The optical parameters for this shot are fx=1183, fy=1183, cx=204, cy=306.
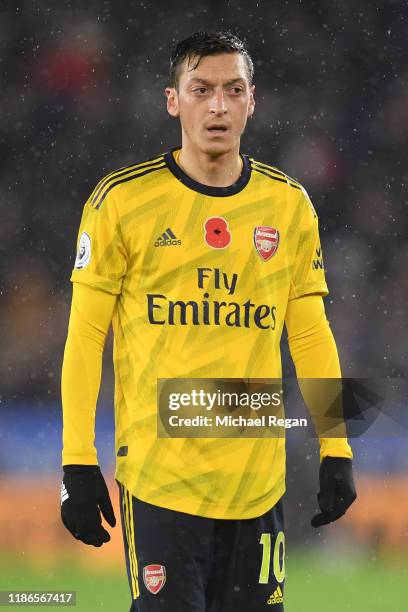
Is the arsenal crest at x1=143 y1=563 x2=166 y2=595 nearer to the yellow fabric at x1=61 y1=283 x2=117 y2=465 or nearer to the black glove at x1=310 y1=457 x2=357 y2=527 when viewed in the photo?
the yellow fabric at x1=61 y1=283 x2=117 y2=465

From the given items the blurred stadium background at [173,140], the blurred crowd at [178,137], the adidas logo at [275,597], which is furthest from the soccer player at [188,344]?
the blurred crowd at [178,137]

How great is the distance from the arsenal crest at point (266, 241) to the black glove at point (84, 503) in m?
0.71

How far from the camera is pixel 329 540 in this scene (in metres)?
5.97

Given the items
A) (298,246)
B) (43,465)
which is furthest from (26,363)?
(298,246)

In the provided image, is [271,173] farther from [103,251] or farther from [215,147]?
[103,251]

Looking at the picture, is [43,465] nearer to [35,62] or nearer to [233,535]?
[35,62]

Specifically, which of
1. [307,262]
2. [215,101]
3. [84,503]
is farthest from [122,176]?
[84,503]

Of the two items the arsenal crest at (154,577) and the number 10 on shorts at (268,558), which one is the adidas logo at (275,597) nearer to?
the number 10 on shorts at (268,558)

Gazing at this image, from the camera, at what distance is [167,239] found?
3062 millimetres

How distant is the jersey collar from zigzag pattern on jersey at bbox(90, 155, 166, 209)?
3 cm

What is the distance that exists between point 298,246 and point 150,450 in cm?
70

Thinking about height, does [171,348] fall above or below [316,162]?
below

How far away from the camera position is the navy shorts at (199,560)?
291cm

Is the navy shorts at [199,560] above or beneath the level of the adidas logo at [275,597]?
above
